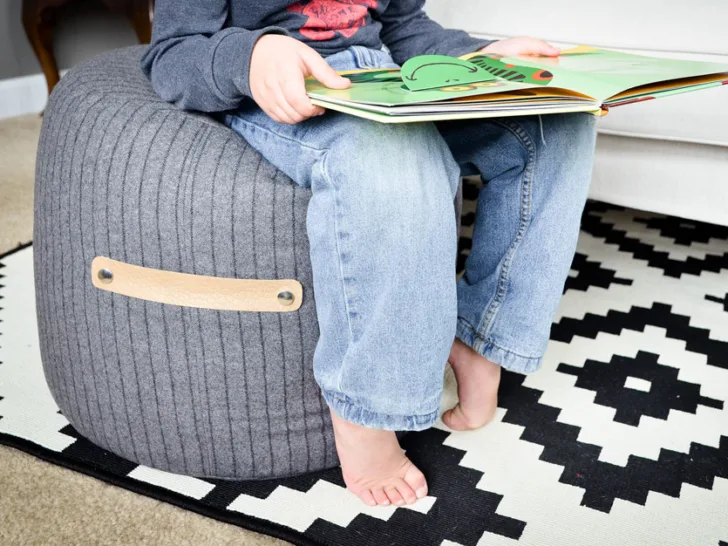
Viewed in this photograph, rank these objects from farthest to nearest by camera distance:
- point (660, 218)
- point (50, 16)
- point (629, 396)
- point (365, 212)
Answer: point (50, 16), point (660, 218), point (629, 396), point (365, 212)

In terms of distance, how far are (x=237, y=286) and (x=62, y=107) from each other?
28 centimetres

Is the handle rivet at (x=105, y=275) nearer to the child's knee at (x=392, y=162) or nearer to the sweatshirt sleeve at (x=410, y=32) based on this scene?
the child's knee at (x=392, y=162)

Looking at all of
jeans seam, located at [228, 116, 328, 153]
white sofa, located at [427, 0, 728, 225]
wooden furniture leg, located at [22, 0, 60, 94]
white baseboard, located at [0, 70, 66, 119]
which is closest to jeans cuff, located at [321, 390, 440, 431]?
jeans seam, located at [228, 116, 328, 153]

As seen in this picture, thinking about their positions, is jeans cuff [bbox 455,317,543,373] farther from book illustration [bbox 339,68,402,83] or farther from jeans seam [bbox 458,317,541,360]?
book illustration [bbox 339,68,402,83]

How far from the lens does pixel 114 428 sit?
80 centimetres

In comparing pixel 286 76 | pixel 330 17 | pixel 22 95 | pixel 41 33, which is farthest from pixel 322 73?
pixel 22 95

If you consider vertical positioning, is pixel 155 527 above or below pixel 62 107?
below

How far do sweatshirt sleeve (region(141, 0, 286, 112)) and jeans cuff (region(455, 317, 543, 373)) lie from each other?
35 cm

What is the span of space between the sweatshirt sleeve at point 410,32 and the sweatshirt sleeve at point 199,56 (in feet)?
0.88

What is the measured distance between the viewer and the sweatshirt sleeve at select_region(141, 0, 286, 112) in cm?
66

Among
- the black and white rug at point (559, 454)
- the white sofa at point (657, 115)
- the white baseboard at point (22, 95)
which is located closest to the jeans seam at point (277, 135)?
the black and white rug at point (559, 454)

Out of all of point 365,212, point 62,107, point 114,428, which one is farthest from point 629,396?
point 62,107

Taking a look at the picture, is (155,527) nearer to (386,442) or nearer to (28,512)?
(28,512)

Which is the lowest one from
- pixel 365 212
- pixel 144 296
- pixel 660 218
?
pixel 660 218
